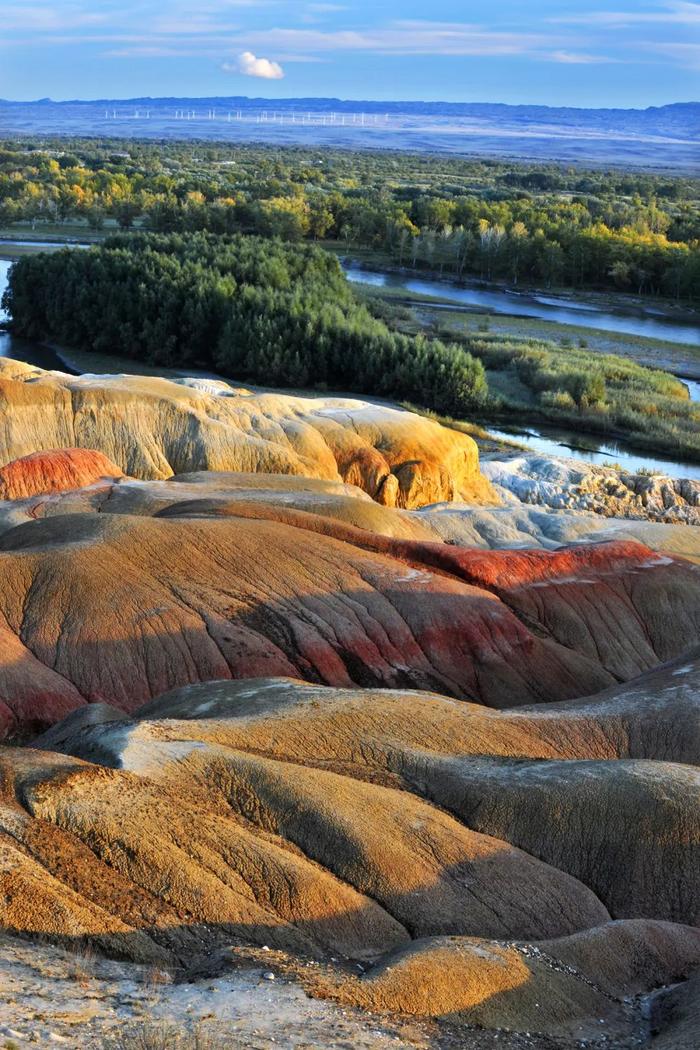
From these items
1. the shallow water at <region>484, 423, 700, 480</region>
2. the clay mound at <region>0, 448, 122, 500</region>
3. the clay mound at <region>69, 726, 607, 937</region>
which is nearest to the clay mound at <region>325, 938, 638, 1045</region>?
the clay mound at <region>69, 726, 607, 937</region>

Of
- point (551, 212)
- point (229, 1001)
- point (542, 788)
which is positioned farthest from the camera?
point (551, 212)

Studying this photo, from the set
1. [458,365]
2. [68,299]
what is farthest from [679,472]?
[68,299]

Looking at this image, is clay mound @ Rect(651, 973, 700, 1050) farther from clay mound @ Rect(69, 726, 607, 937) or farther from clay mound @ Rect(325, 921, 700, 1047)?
clay mound @ Rect(69, 726, 607, 937)

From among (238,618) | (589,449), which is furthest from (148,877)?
(589,449)

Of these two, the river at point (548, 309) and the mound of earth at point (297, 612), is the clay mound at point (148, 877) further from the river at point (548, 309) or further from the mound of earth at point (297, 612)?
the river at point (548, 309)

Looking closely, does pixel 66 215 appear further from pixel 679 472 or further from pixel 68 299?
pixel 679 472

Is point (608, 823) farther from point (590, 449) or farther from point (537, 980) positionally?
point (590, 449)
